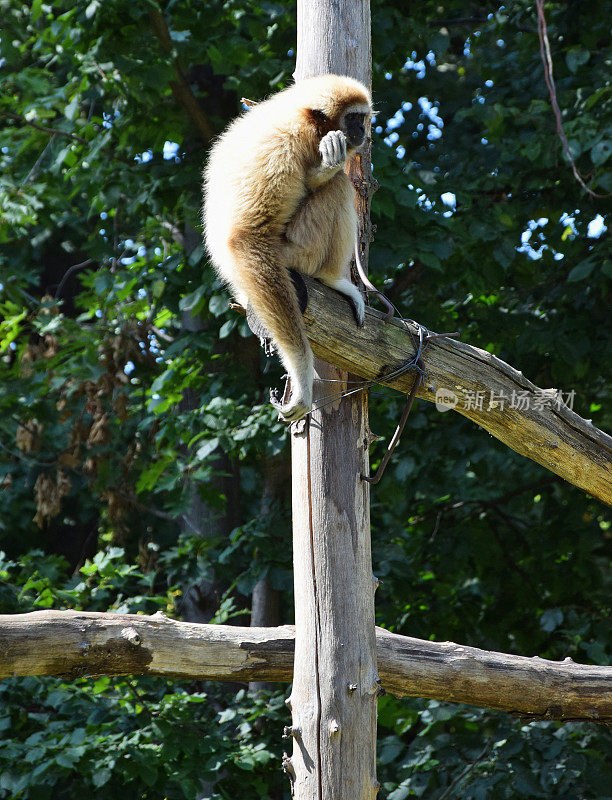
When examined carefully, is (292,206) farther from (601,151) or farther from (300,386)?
(601,151)

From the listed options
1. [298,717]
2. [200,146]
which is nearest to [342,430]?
[298,717]

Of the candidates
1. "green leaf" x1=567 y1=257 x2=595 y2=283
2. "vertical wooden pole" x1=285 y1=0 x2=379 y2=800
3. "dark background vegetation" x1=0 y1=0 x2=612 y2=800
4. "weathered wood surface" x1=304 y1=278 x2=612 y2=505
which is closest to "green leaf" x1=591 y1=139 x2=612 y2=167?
"dark background vegetation" x1=0 y1=0 x2=612 y2=800

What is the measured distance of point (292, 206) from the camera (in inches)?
122

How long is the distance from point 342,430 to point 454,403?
2.00ft

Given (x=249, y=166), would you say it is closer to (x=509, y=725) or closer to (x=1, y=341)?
(x=509, y=725)

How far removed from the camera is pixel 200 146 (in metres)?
5.86

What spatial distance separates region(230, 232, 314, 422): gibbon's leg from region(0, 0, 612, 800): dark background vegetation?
2062mm

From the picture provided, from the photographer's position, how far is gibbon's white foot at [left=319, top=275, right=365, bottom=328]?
10.2 ft

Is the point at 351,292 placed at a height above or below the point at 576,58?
below

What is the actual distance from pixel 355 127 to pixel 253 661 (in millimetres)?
2150

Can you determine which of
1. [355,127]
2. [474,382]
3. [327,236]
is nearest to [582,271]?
[474,382]

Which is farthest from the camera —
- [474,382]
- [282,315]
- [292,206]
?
[474,382]

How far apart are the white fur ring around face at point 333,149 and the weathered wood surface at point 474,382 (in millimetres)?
429

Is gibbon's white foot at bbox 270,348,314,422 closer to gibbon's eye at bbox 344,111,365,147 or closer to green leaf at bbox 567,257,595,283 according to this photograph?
gibbon's eye at bbox 344,111,365,147
